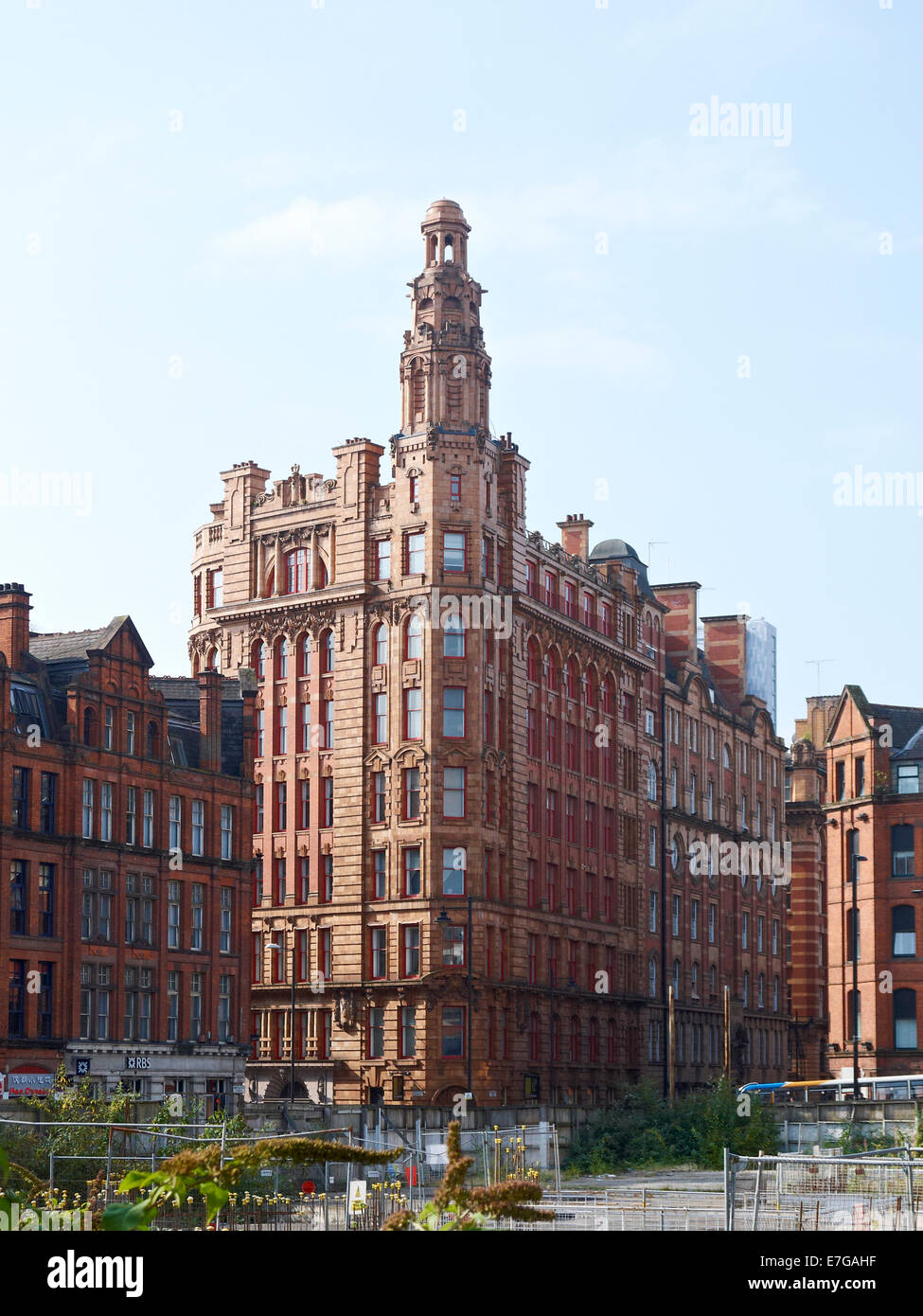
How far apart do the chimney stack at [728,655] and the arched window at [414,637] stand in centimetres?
4559

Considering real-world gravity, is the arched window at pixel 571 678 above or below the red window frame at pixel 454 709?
above

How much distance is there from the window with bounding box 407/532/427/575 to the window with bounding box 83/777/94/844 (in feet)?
85.0

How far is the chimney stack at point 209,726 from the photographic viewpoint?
77.6 meters

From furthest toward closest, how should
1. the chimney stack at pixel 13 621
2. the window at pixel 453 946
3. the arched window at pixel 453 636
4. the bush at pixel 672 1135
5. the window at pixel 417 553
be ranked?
the window at pixel 417 553 → the arched window at pixel 453 636 → the window at pixel 453 946 → the bush at pixel 672 1135 → the chimney stack at pixel 13 621

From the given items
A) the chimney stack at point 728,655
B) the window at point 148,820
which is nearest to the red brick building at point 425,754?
the window at point 148,820

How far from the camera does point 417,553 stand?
91.4 m

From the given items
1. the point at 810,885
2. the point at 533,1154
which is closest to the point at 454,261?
the point at 533,1154

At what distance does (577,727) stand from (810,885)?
148 ft

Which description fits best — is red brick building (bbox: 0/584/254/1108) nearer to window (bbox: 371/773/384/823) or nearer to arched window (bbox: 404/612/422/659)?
window (bbox: 371/773/384/823)

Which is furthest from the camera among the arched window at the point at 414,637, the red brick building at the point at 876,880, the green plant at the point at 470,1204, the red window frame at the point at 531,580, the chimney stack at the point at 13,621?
the red brick building at the point at 876,880

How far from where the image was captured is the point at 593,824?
105 meters

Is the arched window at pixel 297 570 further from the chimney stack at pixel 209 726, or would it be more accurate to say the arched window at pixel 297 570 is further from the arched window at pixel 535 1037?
the arched window at pixel 535 1037
